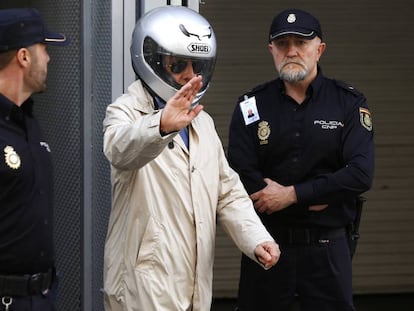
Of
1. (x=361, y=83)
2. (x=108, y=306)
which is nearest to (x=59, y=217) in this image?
(x=108, y=306)

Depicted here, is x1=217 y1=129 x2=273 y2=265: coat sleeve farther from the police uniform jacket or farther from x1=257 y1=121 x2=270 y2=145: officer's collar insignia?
x1=257 y1=121 x2=270 y2=145: officer's collar insignia

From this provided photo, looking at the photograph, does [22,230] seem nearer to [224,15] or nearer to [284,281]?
[284,281]

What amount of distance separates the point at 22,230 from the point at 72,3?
1.53 m

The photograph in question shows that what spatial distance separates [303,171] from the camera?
438 centimetres

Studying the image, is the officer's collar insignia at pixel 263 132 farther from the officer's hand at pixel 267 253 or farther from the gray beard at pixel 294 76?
the officer's hand at pixel 267 253

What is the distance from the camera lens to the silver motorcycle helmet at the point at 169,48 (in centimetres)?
357

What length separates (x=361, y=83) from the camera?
7152mm

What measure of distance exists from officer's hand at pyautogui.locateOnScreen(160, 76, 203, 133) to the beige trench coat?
183 mm

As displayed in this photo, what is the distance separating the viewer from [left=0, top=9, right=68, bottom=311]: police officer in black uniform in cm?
312

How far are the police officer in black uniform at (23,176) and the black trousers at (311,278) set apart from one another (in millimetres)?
1391

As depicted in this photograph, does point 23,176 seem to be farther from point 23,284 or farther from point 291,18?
point 291,18

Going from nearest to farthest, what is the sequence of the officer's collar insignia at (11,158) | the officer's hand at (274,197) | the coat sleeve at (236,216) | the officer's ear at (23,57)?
the officer's collar insignia at (11,158)
the officer's ear at (23,57)
the coat sleeve at (236,216)
the officer's hand at (274,197)

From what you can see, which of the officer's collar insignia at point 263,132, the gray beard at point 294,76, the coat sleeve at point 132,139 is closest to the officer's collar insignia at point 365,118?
the gray beard at point 294,76

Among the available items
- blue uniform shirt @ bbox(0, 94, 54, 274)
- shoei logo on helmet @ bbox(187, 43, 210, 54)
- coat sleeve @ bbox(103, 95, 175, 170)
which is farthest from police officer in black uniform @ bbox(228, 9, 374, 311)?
blue uniform shirt @ bbox(0, 94, 54, 274)
